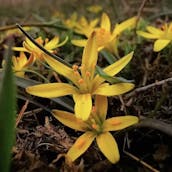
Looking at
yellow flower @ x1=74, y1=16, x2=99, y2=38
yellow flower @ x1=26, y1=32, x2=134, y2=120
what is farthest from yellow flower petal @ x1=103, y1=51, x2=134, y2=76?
yellow flower @ x1=74, y1=16, x2=99, y2=38

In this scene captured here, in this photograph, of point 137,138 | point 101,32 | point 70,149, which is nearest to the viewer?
point 70,149

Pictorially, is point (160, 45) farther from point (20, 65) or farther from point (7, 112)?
point (7, 112)

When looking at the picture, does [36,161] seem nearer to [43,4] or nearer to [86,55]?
[86,55]

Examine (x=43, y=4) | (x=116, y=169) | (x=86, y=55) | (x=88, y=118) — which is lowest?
(x=116, y=169)

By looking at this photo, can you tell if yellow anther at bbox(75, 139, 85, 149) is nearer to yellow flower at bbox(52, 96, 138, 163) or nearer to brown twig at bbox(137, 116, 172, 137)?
yellow flower at bbox(52, 96, 138, 163)

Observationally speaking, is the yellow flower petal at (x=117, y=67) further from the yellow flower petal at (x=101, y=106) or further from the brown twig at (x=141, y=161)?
the brown twig at (x=141, y=161)

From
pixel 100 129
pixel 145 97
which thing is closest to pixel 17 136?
pixel 100 129

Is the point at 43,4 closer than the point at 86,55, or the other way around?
the point at 86,55
